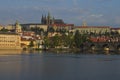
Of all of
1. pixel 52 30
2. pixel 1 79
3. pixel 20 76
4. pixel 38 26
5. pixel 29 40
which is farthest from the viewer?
pixel 38 26

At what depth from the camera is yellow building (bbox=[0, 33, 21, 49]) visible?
349 ft

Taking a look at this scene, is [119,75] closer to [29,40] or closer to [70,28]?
[29,40]

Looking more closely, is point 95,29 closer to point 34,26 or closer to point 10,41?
point 34,26

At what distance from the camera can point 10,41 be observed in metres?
108

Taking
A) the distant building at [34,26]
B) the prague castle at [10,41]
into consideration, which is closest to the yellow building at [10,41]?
the prague castle at [10,41]

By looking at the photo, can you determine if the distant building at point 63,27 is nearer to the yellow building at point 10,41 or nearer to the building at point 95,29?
the building at point 95,29

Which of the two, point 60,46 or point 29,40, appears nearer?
point 60,46

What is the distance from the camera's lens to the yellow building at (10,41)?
106m

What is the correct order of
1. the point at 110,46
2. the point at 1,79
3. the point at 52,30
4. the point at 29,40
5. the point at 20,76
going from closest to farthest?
1. the point at 1,79
2. the point at 20,76
3. the point at 110,46
4. the point at 29,40
5. the point at 52,30

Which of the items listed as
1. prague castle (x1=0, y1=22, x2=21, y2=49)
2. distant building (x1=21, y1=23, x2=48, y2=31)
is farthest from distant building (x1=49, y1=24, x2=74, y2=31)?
prague castle (x1=0, y1=22, x2=21, y2=49)

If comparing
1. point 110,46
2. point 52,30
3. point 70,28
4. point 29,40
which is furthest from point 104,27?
point 110,46

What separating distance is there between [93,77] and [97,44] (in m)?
71.3

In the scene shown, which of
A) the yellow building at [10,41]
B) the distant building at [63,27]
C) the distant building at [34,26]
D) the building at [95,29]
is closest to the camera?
the yellow building at [10,41]

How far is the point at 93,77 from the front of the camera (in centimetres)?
2805
